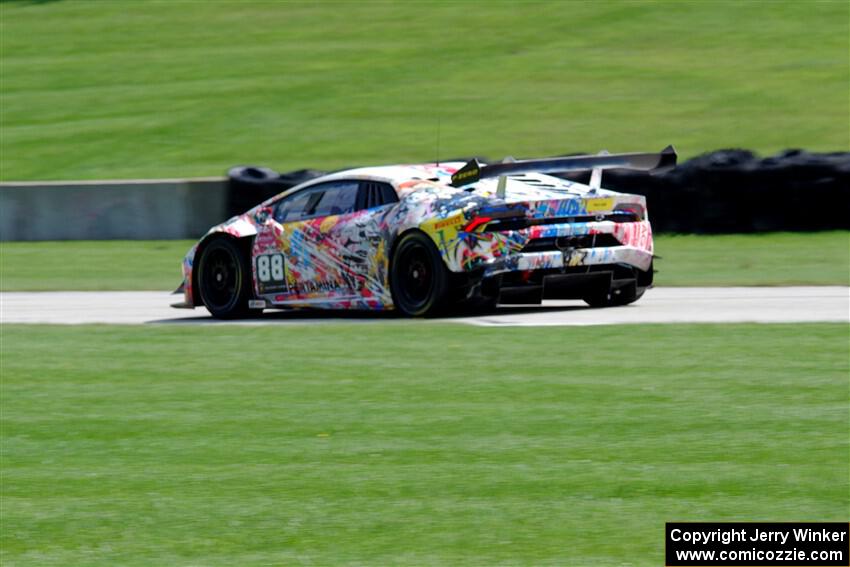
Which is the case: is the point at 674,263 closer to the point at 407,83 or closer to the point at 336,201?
the point at 336,201

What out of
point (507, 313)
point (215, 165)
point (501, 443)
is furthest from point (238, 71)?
point (501, 443)

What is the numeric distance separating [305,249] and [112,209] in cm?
884

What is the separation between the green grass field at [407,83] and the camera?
24172 mm

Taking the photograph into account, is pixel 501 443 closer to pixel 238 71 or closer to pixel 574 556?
pixel 574 556

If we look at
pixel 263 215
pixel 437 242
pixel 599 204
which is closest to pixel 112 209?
pixel 263 215

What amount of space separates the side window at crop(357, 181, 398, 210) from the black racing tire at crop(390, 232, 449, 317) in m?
0.47

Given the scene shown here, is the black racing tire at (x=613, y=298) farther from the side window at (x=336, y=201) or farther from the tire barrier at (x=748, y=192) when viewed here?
the tire barrier at (x=748, y=192)

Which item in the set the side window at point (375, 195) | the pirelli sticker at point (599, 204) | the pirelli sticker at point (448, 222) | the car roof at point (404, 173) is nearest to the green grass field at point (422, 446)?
the pirelli sticker at point (448, 222)

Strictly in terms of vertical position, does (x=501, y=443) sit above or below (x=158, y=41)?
below

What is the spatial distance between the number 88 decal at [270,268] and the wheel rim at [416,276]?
1373mm

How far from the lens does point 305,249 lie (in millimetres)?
12453

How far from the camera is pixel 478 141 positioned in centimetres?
2425

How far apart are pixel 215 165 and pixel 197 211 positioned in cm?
440

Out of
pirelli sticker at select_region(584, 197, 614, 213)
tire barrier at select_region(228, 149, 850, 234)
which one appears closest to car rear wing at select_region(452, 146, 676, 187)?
pirelli sticker at select_region(584, 197, 614, 213)
